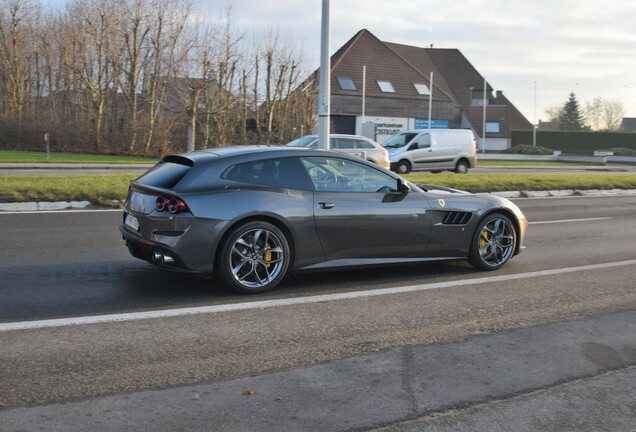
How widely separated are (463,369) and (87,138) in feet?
120

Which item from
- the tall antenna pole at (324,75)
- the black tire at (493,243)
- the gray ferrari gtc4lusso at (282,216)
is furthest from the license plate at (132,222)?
the tall antenna pole at (324,75)

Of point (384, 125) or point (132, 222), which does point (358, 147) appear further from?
point (384, 125)

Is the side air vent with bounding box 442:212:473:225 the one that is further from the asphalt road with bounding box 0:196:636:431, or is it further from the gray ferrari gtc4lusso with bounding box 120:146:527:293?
the asphalt road with bounding box 0:196:636:431

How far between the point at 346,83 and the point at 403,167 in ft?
90.6

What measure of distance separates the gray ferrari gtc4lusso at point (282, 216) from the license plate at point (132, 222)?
0.01 m

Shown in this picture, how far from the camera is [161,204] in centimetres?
586

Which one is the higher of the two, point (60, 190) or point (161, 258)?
point (60, 190)

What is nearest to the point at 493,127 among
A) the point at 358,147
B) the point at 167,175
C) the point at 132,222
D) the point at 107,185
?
the point at 358,147

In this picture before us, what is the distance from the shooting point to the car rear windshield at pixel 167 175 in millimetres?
6059

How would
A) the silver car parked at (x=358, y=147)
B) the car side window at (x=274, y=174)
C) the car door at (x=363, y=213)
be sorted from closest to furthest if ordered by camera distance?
the car side window at (x=274, y=174) < the car door at (x=363, y=213) < the silver car parked at (x=358, y=147)

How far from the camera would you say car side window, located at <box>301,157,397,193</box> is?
647cm

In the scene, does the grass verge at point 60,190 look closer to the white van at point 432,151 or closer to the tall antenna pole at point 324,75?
the tall antenna pole at point 324,75

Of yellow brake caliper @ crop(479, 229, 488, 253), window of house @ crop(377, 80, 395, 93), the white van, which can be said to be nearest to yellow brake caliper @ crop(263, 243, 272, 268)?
yellow brake caliper @ crop(479, 229, 488, 253)

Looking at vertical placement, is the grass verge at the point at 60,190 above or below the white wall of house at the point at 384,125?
below
